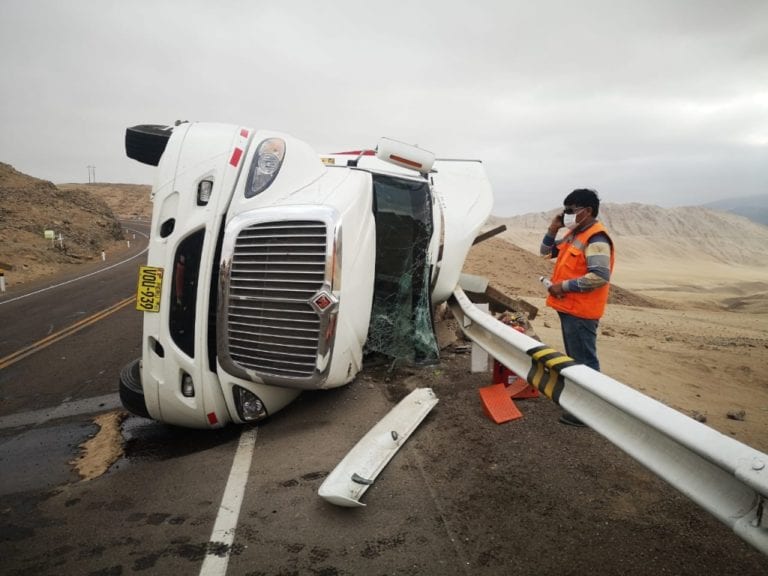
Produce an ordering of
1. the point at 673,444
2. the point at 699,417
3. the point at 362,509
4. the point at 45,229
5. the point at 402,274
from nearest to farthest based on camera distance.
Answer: the point at 673,444, the point at 362,509, the point at 699,417, the point at 402,274, the point at 45,229

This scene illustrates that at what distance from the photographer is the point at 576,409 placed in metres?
2.35

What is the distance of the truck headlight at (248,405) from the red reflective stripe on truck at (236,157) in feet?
5.17

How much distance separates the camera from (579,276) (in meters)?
3.70

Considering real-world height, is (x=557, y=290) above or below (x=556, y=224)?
below

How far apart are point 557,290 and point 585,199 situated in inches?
29.1

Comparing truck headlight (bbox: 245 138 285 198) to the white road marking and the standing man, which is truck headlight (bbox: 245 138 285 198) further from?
the standing man

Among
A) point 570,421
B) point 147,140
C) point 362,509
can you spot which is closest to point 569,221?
point 570,421

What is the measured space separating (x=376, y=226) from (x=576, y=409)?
2324 millimetres

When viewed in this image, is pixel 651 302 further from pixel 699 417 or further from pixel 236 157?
pixel 236 157

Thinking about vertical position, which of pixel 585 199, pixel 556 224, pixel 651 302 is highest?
pixel 585 199

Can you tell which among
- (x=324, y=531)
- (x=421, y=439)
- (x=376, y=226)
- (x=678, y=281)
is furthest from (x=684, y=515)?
(x=678, y=281)

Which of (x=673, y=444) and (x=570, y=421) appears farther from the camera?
(x=570, y=421)

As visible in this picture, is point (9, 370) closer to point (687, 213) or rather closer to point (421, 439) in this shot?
point (421, 439)

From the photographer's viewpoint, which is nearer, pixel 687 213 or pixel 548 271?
pixel 548 271
